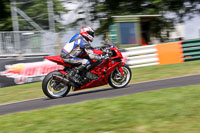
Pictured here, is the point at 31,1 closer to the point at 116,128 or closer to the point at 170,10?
the point at 170,10

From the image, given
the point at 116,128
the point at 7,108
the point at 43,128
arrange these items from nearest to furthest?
1. the point at 116,128
2. the point at 43,128
3. the point at 7,108

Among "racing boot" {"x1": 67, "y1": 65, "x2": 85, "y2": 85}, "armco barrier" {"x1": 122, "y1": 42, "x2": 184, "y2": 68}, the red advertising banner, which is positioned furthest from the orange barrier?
"racing boot" {"x1": 67, "y1": 65, "x2": 85, "y2": 85}

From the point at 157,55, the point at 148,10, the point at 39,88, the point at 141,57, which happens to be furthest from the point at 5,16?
the point at 157,55

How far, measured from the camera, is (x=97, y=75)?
8.28 metres

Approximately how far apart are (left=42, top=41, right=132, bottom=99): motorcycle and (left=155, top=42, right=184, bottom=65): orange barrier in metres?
5.85

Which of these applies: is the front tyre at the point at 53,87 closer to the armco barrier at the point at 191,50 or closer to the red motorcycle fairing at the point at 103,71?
the red motorcycle fairing at the point at 103,71

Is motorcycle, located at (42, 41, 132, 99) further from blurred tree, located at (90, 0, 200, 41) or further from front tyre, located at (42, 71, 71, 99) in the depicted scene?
blurred tree, located at (90, 0, 200, 41)

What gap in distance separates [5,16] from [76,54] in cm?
1313

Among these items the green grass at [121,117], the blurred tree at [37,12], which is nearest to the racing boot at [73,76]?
the green grass at [121,117]

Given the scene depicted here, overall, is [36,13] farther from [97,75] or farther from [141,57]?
[97,75]

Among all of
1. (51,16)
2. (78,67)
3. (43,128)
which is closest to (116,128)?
(43,128)

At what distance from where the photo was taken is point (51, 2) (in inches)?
624

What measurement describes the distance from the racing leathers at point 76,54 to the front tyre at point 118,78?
0.74m

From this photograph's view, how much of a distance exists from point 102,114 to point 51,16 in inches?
456
